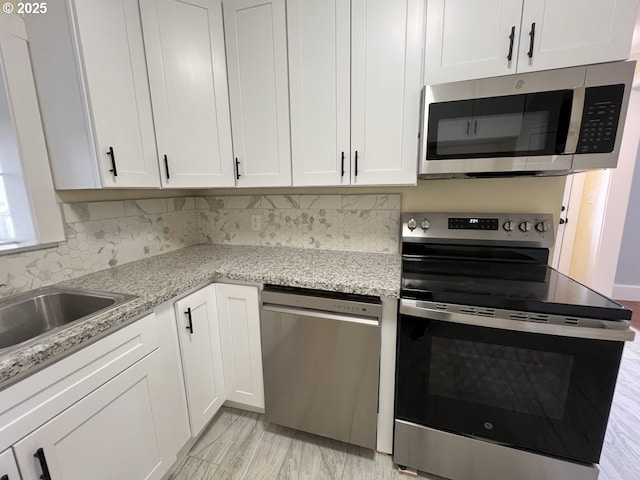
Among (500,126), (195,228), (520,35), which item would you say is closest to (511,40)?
(520,35)

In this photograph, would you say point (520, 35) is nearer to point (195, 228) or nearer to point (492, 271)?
point (492, 271)

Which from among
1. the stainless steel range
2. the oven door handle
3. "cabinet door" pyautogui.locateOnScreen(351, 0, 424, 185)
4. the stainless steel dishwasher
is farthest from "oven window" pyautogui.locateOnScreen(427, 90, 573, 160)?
the stainless steel dishwasher

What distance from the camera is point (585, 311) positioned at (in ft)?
3.15

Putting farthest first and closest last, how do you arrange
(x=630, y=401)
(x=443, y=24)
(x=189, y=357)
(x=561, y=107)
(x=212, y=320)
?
(x=630, y=401) < (x=212, y=320) < (x=189, y=357) < (x=443, y=24) < (x=561, y=107)

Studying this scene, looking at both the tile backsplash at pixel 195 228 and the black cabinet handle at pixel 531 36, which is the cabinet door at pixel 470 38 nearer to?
the black cabinet handle at pixel 531 36

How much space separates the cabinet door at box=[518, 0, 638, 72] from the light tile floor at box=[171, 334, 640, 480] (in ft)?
5.98

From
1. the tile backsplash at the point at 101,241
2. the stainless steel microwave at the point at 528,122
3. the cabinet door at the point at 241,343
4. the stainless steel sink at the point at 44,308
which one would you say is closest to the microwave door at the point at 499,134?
the stainless steel microwave at the point at 528,122

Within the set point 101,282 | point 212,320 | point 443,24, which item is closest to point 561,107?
point 443,24

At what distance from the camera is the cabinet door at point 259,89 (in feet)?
4.76

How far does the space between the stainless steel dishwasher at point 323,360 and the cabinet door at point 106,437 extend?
0.52 meters

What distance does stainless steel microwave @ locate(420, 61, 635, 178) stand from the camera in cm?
107

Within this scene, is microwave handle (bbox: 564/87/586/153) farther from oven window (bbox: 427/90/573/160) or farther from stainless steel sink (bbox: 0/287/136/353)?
stainless steel sink (bbox: 0/287/136/353)

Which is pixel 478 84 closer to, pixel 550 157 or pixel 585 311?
pixel 550 157

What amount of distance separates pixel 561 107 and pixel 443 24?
59cm
